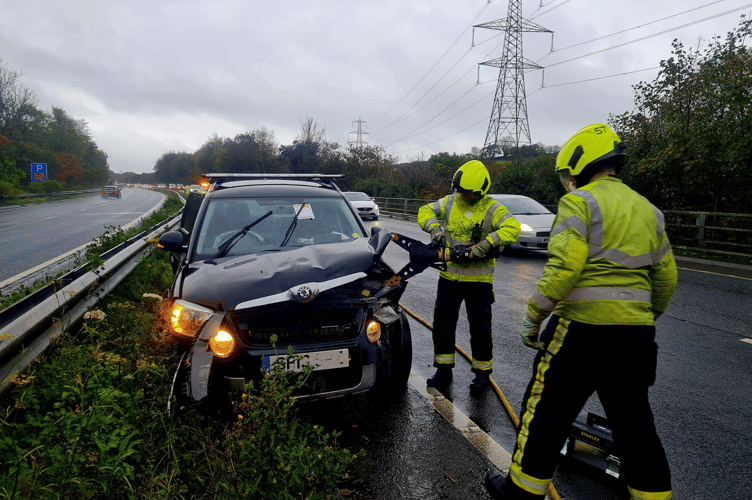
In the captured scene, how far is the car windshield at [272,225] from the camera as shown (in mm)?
3877

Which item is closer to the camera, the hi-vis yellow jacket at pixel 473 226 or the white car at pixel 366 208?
the hi-vis yellow jacket at pixel 473 226

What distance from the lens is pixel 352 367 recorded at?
301cm

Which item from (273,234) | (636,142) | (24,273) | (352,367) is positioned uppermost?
(636,142)

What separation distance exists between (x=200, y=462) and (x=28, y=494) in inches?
28.2

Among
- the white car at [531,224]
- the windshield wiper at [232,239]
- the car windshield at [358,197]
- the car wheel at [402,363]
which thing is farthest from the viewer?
the car windshield at [358,197]

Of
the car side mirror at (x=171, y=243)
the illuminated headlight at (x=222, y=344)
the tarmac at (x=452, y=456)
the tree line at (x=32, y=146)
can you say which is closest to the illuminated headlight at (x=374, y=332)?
the tarmac at (x=452, y=456)

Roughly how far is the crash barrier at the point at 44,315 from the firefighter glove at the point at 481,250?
117 inches

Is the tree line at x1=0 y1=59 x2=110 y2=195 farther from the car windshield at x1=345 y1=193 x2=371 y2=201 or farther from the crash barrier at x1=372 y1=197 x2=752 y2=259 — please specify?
the crash barrier at x1=372 y1=197 x2=752 y2=259

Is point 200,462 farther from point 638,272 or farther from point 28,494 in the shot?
point 638,272

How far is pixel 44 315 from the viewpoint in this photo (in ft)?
11.0

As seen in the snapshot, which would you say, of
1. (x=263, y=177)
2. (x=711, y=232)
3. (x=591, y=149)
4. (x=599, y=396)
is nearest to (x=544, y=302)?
(x=599, y=396)

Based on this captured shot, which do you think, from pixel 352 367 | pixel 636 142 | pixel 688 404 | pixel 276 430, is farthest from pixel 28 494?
pixel 636 142

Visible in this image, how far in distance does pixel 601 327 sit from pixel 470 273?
1841 mm

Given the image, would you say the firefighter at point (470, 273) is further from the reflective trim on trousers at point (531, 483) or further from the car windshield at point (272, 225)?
the reflective trim on trousers at point (531, 483)
